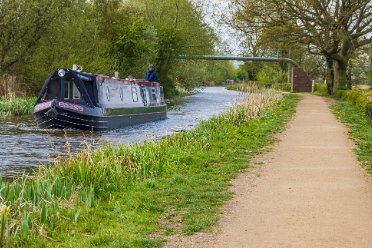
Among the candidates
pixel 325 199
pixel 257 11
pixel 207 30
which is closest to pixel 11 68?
pixel 257 11

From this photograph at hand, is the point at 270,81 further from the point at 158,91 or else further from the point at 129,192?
the point at 129,192

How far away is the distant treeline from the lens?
1098 inches

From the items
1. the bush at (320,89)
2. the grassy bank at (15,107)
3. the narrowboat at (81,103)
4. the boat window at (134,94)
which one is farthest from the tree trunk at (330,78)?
the grassy bank at (15,107)

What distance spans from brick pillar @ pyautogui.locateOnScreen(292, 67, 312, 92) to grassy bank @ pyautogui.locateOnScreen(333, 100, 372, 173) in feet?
84.8

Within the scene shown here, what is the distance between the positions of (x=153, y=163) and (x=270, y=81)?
1985 inches

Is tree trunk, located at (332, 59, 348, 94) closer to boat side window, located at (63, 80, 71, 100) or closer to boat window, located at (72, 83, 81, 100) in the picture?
boat window, located at (72, 83, 81, 100)

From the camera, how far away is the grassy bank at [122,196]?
547 cm

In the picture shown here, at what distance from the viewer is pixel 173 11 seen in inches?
1662

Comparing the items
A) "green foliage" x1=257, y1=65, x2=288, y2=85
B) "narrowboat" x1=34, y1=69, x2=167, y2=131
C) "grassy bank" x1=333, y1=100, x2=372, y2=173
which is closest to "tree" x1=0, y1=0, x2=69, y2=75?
"narrowboat" x1=34, y1=69, x2=167, y2=131

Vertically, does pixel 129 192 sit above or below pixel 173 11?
below

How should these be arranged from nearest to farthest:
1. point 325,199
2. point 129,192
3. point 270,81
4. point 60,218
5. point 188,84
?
1. point 60,218
2. point 325,199
3. point 129,192
4. point 188,84
5. point 270,81

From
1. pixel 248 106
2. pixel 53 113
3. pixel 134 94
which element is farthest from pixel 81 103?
pixel 248 106

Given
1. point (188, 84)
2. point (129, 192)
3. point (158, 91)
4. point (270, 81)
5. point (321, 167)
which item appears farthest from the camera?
point (270, 81)

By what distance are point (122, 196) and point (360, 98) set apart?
62.0 feet
